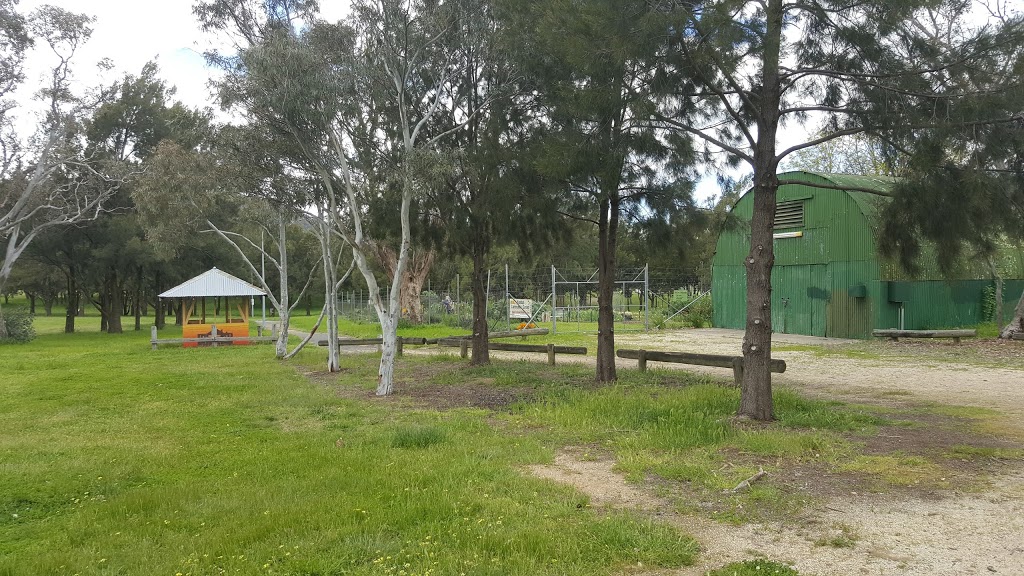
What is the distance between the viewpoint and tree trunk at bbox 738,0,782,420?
8734 mm

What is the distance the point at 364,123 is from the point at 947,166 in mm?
10610

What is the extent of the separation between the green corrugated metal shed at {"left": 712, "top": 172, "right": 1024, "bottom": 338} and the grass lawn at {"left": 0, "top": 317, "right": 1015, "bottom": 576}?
498 inches

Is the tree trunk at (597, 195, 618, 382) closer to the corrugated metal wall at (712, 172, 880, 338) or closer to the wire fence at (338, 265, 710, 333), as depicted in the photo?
the corrugated metal wall at (712, 172, 880, 338)

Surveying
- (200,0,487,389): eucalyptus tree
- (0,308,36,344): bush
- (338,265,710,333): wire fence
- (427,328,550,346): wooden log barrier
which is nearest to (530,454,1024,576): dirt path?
(200,0,487,389): eucalyptus tree

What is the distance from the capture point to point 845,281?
2378cm

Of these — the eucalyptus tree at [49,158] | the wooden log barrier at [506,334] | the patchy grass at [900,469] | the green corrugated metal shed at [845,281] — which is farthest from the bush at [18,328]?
the patchy grass at [900,469]

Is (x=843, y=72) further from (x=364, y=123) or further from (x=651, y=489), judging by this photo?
(x=364, y=123)

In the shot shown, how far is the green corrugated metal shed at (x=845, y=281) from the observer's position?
22.9 meters

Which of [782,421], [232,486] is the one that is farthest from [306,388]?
[782,421]

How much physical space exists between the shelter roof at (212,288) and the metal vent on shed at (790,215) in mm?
19932

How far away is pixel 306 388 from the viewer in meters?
13.3

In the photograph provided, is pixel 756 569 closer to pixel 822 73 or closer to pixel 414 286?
pixel 822 73

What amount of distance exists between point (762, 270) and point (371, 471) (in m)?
5.28

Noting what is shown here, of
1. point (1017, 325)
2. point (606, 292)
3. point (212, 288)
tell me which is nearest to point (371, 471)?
point (606, 292)
